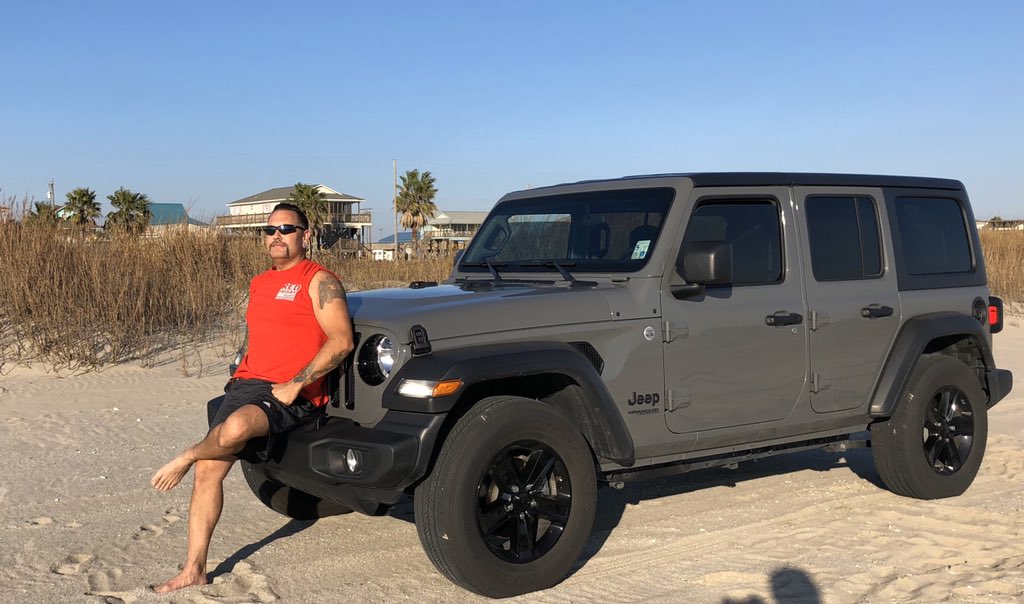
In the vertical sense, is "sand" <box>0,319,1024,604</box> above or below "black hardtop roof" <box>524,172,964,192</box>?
below

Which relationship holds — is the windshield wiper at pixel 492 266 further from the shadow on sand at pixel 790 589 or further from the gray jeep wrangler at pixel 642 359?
the shadow on sand at pixel 790 589

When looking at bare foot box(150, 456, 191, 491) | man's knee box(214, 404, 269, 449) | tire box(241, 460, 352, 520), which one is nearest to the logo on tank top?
man's knee box(214, 404, 269, 449)

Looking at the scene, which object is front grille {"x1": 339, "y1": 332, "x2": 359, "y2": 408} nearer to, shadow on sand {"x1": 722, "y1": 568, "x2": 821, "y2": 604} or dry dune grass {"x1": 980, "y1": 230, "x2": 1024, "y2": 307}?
shadow on sand {"x1": 722, "y1": 568, "x2": 821, "y2": 604}

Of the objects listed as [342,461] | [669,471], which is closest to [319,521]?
[342,461]

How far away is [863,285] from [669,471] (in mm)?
1852

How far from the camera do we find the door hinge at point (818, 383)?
5633mm

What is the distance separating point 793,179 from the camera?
5805 mm

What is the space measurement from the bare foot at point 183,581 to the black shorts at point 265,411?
0.57 meters

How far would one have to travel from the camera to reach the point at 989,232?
2661cm

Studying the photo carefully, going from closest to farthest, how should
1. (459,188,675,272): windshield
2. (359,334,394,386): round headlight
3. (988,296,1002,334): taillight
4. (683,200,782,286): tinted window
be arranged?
(359,334,394,386): round headlight, (459,188,675,272): windshield, (683,200,782,286): tinted window, (988,296,1002,334): taillight

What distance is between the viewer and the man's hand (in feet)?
14.8

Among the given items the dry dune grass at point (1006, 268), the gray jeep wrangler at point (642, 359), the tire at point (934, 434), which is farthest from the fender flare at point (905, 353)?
Result: the dry dune grass at point (1006, 268)

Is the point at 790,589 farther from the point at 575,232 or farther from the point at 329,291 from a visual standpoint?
the point at 329,291

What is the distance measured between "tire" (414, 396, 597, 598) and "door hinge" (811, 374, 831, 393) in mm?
1600
